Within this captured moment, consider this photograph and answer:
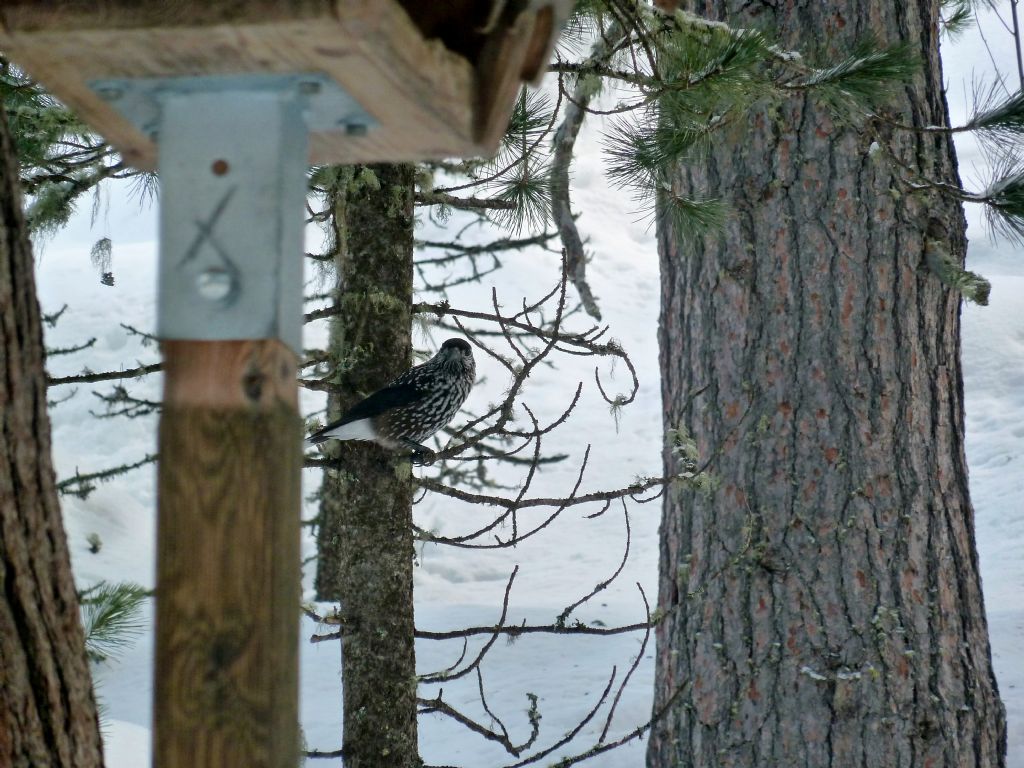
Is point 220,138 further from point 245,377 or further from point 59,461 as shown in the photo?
point 59,461

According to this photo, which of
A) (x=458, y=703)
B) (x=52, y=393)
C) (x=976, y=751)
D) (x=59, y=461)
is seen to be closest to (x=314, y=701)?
(x=458, y=703)

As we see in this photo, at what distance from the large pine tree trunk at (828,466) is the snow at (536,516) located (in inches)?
21.7

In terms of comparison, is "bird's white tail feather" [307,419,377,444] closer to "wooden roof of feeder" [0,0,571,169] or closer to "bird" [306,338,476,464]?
"bird" [306,338,476,464]

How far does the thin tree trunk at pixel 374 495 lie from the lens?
315 cm

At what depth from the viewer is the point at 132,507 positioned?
11891mm

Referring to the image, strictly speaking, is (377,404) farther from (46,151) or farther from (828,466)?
(828,466)

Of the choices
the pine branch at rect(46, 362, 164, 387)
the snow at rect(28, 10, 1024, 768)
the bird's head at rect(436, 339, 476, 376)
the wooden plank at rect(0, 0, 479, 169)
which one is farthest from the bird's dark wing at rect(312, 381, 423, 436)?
the wooden plank at rect(0, 0, 479, 169)

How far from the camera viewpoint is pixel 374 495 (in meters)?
3.17

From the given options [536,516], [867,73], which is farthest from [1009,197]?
[536,516]

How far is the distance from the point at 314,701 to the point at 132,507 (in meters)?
5.87

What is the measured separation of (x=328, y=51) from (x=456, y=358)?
10.0ft

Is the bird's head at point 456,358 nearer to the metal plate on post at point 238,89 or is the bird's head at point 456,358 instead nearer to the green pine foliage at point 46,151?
the green pine foliage at point 46,151

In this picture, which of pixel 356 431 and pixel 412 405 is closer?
pixel 356 431

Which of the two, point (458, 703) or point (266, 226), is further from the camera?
point (458, 703)
